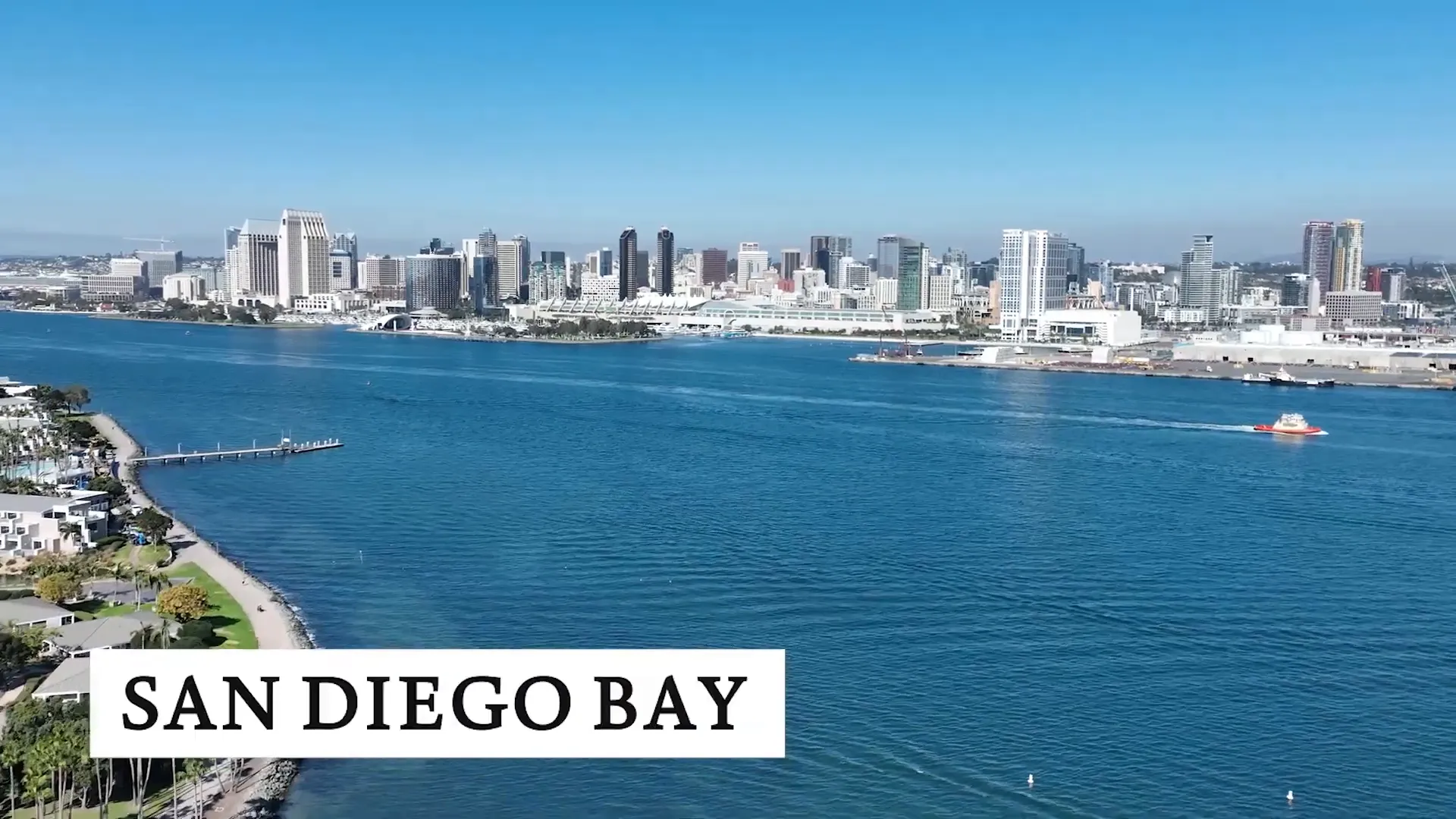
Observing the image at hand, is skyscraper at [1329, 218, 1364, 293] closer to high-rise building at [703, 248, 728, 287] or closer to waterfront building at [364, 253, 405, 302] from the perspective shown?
high-rise building at [703, 248, 728, 287]

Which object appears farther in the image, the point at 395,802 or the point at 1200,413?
the point at 1200,413

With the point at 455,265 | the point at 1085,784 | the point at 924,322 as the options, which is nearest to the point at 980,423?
the point at 1085,784

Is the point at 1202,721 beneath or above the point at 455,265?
beneath

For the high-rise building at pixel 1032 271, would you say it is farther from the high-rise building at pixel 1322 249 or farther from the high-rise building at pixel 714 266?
the high-rise building at pixel 714 266

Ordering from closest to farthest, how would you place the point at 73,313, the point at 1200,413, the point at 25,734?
the point at 25,734 → the point at 1200,413 → the point at 73,313

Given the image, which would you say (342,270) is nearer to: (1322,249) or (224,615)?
(1322,249)

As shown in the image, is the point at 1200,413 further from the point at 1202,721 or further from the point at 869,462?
the point at 1202,721

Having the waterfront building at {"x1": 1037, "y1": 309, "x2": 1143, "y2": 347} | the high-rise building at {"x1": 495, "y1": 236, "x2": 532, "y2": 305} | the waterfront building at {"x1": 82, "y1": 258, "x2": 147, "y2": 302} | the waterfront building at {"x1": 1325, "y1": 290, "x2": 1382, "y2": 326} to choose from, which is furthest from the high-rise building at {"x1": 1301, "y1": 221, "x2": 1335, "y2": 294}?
the waterfront building at {"x1": 82, "y1": 258, "x2": 147, "y2": 302}
